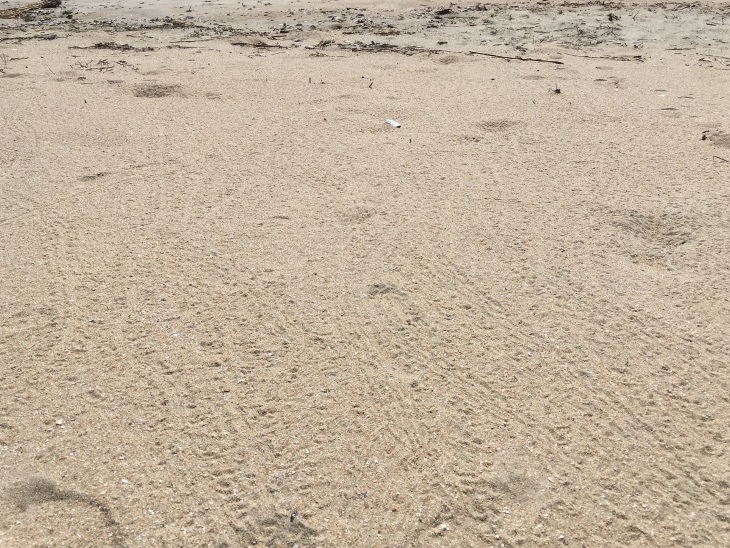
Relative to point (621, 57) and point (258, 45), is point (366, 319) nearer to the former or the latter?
point (621, 57)

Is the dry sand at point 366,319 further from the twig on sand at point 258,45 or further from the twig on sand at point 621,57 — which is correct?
the twig on sand at point 258,45

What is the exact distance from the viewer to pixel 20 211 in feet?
8.93

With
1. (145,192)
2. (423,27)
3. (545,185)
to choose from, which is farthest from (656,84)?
(145,192)

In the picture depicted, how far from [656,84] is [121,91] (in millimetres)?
3244

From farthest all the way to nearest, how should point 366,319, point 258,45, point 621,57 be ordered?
1. point 258,45
2. point 621,57
3. point 366,319

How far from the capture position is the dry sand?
1518mm

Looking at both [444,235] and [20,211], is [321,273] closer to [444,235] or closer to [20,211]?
[444,235]

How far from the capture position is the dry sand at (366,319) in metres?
1.52

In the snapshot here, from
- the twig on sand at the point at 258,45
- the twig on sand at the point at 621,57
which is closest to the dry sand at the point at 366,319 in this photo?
the twig on sand at the point at 621,57

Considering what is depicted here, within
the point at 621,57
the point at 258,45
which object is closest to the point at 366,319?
the point at 621,57

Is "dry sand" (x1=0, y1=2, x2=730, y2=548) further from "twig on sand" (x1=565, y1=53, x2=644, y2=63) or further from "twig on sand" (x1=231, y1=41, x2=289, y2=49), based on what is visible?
"twig on sand" (x1=231, y1=41, x2=289, y2=49)

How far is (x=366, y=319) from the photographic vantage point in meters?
2.08

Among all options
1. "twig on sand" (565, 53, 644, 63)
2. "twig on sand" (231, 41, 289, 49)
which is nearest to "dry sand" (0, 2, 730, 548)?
"twig on sand" (565, 53, 644, 63)

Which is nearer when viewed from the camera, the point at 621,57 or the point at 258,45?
the point at 621,57
